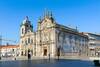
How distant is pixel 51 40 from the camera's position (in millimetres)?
81312

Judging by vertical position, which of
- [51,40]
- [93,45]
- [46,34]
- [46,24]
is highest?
[46,24]

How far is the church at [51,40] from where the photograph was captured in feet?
264

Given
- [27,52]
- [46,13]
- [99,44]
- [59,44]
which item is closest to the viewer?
[59,44]

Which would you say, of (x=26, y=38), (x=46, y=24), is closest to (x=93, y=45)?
(x=46, y=24)

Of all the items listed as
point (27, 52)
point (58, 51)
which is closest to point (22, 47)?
point (27, 52)

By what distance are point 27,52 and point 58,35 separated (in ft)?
68.6

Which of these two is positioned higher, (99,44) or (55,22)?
(55,22)

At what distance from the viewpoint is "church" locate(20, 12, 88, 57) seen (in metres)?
80.6

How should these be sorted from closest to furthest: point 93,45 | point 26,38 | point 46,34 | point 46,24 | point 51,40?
point 51,40
point 46,34
point 46,24
point 26,38
point 93,45

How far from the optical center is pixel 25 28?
10000cm

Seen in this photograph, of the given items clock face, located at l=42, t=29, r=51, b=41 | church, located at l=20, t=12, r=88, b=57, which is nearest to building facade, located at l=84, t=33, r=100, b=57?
church, located at l=20, t=12, r=88, b=57

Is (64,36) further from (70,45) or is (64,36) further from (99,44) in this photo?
(99,44)

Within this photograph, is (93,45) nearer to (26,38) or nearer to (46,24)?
(46,24)

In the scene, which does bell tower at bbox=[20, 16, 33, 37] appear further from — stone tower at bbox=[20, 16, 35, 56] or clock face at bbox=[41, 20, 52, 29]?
clock face at bbox=[41, 20, 52, 29]
